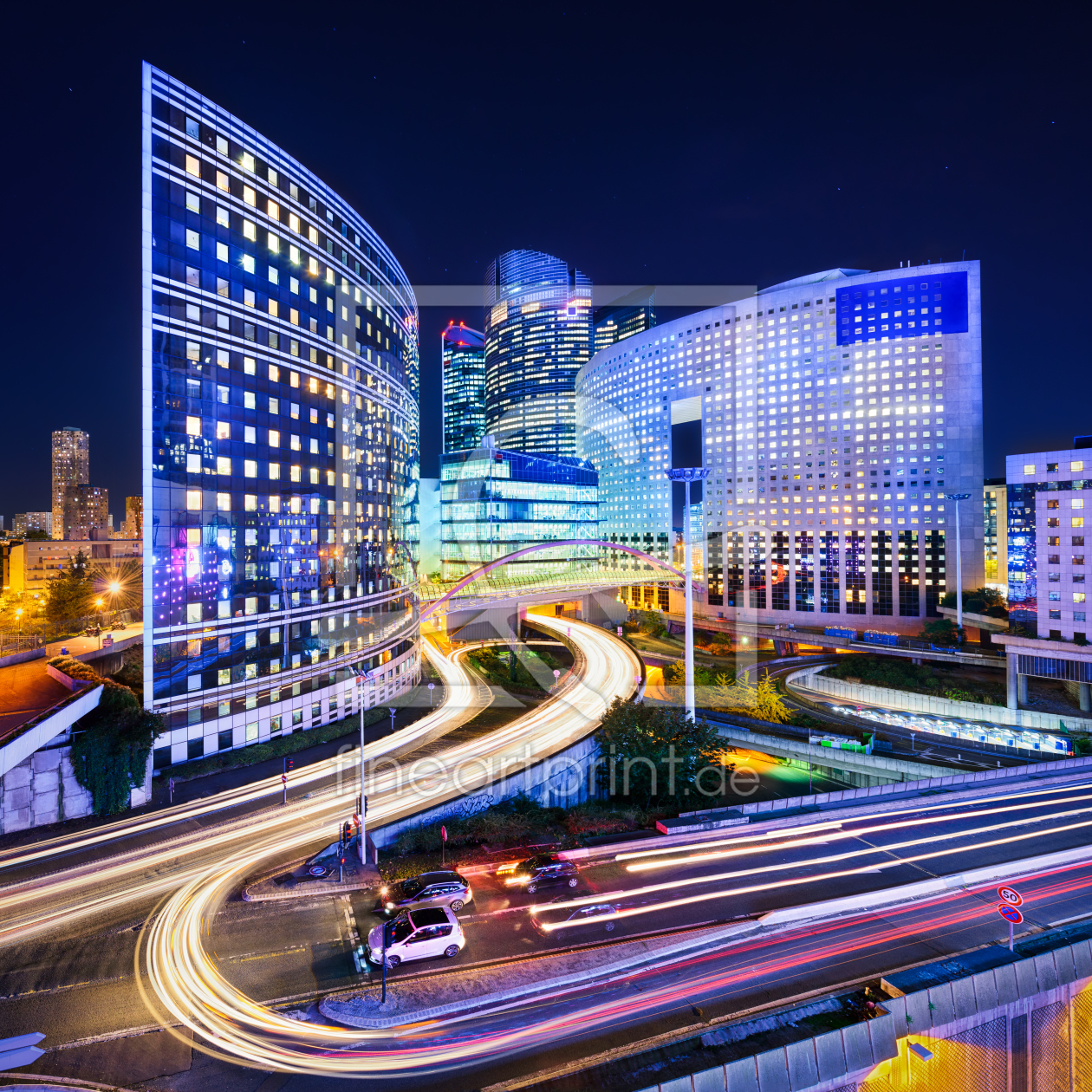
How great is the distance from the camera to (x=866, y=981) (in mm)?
13125

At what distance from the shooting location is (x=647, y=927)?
15.5 meters

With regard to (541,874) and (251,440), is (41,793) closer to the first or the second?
(251,440)

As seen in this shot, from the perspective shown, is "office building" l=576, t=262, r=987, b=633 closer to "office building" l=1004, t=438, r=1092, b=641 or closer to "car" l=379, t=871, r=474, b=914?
"office building" l=1004, t=438, r=1092, b=641

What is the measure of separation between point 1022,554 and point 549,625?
177 feet

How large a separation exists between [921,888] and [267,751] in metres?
30.4

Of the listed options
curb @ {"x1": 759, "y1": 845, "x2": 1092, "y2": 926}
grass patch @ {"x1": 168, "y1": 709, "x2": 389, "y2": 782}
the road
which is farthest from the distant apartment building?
curb @ {"x1": 759, "y1": 845, "x2": 1092, "y2": 926}

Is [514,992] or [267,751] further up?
[514,992]

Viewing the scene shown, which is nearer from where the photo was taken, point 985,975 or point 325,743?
point 985,975

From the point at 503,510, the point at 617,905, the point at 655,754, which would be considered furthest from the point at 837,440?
the point at 617,905

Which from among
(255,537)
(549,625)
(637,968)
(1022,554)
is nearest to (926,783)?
(637,968)

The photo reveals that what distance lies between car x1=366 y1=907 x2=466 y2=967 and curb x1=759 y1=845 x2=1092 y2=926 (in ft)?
27.9

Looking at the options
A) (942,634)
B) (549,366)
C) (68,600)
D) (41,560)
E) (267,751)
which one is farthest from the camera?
(549,366)

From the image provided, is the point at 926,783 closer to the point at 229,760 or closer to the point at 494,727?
the point at 494,727

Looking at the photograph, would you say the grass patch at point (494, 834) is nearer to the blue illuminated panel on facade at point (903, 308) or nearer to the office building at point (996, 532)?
the blue illuminated panel on facade at point (903, 308)
